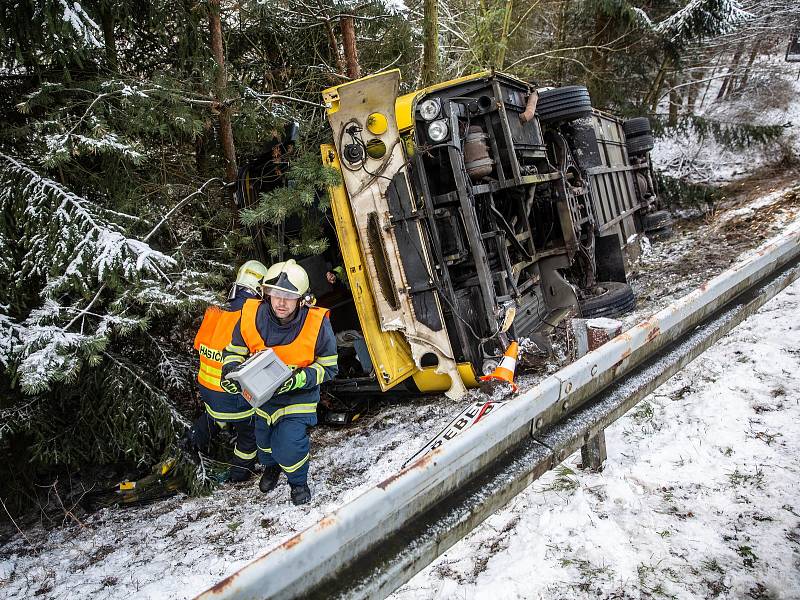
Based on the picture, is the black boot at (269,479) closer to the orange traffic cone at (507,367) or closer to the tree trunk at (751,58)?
the orange traffic cone at (507,367)

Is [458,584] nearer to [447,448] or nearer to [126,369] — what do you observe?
[447,448]

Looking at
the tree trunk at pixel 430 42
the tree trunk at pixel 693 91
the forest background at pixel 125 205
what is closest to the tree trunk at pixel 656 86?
the tree trunk at pixel 693 91

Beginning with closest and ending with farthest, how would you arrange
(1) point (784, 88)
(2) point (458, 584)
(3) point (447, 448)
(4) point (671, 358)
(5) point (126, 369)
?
(3) point (447, 448) → (2) point (458, 584) → (4) point (671, 358) → (5) point (126, 369) → (1) point (784, 88)

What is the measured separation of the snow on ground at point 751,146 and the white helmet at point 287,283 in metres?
13.5

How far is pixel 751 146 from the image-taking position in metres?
13.4

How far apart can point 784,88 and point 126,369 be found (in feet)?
A: 64.9

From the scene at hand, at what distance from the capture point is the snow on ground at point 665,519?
2.02 metres

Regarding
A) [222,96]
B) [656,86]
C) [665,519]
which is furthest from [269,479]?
[656,86]

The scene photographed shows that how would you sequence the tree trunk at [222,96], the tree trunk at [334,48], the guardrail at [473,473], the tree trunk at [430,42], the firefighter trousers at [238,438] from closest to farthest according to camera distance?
the guardrail at [473,473] → the firefighter trousers at [238,438] → the tree trunk at [222,96] → the tree trunk at [334,48] → the tree trunk at [430,42]

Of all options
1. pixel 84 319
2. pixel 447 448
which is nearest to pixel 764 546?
pixel 447 448

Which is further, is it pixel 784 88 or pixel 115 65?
pixel 784 88

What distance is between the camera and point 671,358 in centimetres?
267

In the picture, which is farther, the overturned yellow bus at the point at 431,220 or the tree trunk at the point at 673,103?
the tree trunk at the point at 673,103

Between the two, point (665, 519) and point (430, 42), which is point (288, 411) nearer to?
point (665, 519)
